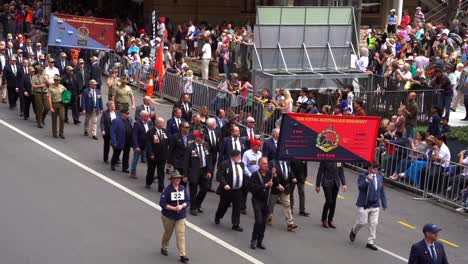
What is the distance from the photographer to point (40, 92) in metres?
23.7

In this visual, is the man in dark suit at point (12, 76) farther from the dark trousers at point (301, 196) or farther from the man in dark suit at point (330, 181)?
the man in dark suit at point (330, 181)

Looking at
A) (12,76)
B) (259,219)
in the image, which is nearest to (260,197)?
(259,219)

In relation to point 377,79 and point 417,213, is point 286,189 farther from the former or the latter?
point 377,79

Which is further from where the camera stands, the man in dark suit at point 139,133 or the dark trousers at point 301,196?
the man in dark suit at point 139,133

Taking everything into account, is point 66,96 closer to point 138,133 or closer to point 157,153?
point 138,133

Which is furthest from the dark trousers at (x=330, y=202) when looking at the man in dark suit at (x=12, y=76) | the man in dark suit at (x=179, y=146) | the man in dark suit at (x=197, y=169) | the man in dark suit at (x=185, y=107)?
the man in dark suit at (x=12, y=76)

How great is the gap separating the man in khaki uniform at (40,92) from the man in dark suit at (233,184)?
8.01m

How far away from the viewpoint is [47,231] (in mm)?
16062

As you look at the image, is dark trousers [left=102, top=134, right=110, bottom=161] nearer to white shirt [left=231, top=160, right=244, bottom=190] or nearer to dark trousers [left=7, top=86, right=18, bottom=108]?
white shirt [left=231, top=160, right=244, bottom=190]

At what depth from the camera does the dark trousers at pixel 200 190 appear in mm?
17625

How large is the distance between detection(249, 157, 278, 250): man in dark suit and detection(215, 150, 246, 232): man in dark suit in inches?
23.6

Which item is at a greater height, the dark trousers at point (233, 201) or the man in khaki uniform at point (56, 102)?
the man in khaki uniform at point (56, 102)

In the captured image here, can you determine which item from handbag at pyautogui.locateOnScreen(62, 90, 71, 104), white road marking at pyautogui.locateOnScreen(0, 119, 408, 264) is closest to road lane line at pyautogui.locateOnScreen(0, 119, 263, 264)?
white road marking at pyautogui.locateOnScreen(0, 119, 408, 264)

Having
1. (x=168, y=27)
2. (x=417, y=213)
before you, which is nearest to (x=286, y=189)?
(x=417, y=213)
